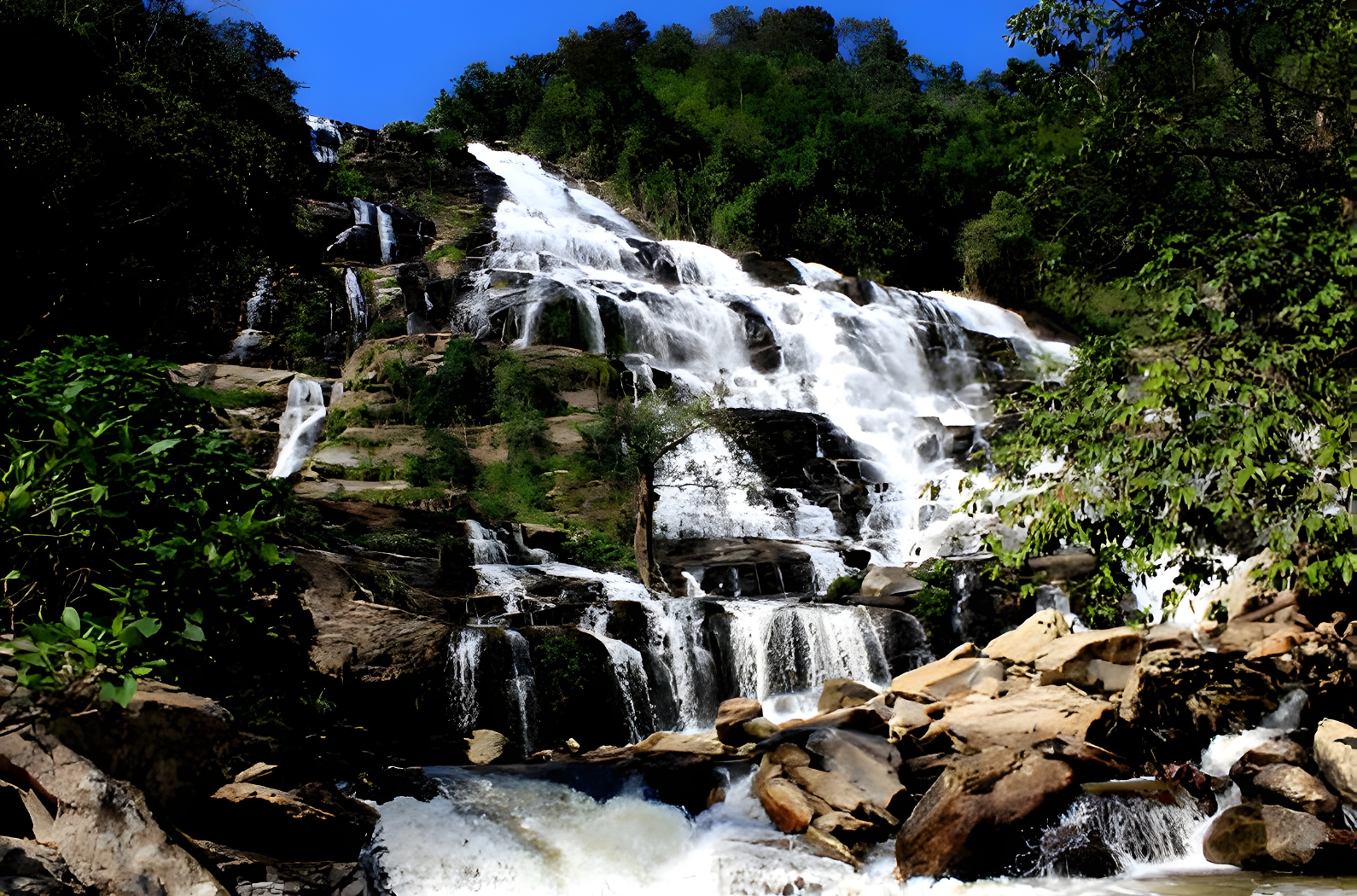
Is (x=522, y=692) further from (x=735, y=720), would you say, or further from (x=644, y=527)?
(x=644, y=527)

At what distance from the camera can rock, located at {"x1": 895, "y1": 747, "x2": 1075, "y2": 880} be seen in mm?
5945

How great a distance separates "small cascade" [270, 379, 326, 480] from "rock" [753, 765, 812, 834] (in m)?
11.3

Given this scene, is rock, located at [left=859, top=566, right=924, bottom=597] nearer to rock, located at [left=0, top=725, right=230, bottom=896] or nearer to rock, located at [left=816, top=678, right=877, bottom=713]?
rock, located at [left=816, top=678, right=877, bottom=713]

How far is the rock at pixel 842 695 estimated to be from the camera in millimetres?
9320

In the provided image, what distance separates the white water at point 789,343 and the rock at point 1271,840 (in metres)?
9.44

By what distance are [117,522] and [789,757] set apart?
5.19 metres

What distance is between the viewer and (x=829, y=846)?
621cm

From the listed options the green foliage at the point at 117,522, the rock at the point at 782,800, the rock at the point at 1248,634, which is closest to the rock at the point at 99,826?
the green foliage at the point at 117,522

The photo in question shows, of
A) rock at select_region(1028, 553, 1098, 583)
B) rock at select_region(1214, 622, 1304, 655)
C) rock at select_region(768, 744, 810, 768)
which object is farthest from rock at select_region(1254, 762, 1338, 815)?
rock at select_region(1028, 553, 1098, 583)

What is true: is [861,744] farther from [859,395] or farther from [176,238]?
[176,238]

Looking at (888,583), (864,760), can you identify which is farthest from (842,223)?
(864,760)

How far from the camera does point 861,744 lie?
24.2ft

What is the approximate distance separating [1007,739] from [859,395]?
14.2m

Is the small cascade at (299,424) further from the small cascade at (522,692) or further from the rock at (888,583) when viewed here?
the rock at (888,583)
